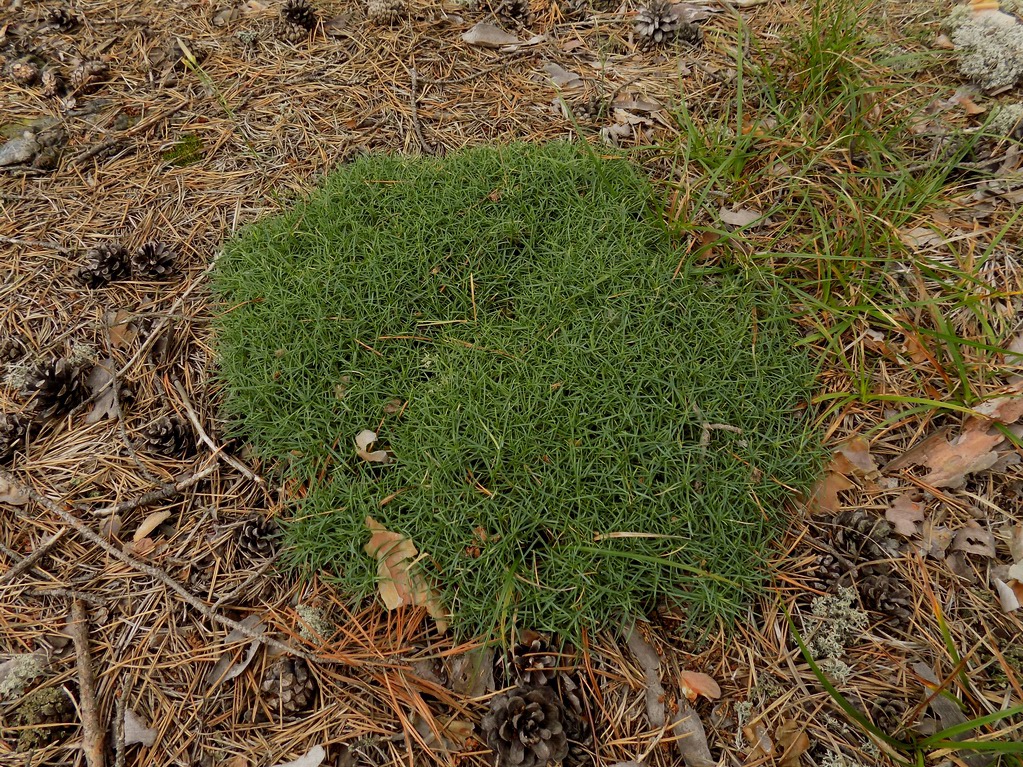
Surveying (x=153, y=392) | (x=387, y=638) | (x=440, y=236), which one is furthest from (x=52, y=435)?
(x=440, y=236)

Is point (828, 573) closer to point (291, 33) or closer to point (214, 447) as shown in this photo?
point (214, 447)

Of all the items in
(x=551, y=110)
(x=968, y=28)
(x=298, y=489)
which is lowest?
(x=298, y=489)

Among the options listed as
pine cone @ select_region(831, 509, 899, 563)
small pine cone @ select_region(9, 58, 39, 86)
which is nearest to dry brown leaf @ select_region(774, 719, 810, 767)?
pine cone @ select_region(831, 509, 899, 563)

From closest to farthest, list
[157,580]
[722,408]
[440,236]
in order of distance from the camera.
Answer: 1. [157,580]
2. [722,408]
3. [440,236]

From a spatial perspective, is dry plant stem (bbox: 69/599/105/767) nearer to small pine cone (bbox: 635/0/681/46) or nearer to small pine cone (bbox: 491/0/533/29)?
small pine cone (bbox: 491/0/533/29)

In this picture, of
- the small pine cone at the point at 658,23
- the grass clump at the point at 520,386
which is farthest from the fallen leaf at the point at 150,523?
the small pine cone at the point at 658,23

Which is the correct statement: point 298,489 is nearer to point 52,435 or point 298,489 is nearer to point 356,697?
Result: point 356,697
